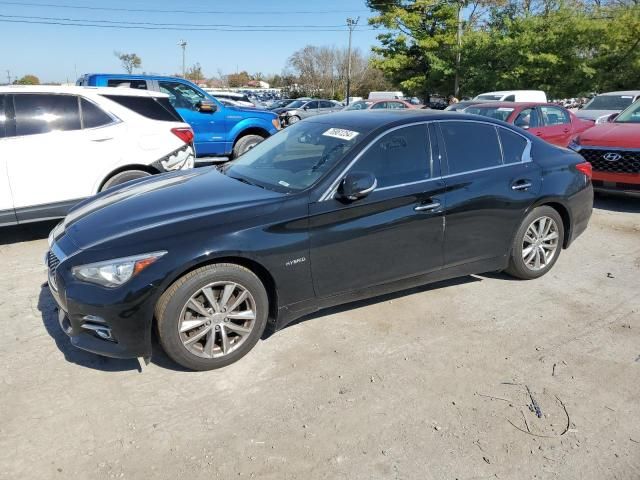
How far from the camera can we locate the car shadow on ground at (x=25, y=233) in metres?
5.87

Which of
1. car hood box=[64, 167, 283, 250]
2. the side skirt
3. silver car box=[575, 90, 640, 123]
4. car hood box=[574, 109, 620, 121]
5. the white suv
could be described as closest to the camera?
car hood box=[64, 167, 283, 250]

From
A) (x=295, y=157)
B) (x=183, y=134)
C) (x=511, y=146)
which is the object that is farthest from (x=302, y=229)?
(x=183, y=134)

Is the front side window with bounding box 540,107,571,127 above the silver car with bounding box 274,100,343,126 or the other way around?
the other way around

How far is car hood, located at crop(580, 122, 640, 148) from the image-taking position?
7.09 m

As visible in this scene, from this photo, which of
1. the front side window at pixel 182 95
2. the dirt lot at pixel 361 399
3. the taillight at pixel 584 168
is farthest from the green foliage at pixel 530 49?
the dirt lot at pixel 361 399

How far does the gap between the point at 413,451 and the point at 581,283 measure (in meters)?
2.98

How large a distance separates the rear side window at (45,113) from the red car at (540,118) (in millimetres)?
7200

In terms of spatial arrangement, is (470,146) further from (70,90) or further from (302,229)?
(70,90)

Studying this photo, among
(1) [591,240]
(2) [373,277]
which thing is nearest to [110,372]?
(2) [373,277]

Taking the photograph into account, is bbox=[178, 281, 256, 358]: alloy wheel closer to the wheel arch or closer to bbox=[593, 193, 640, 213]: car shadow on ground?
the wheel arch

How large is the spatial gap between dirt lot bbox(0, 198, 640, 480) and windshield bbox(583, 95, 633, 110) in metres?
15.1

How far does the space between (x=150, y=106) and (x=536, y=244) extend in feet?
15.7

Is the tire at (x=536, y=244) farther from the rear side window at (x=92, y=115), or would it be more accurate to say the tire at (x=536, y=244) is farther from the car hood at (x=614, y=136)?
the rear side window at (x=92, y=115)

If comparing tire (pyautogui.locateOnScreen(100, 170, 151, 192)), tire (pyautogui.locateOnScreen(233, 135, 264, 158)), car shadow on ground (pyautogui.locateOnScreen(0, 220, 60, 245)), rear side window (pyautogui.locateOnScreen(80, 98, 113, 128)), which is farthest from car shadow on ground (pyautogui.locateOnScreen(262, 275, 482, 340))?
tire (pyautogui.locateOnScreen(233, 135, 264, 158))
